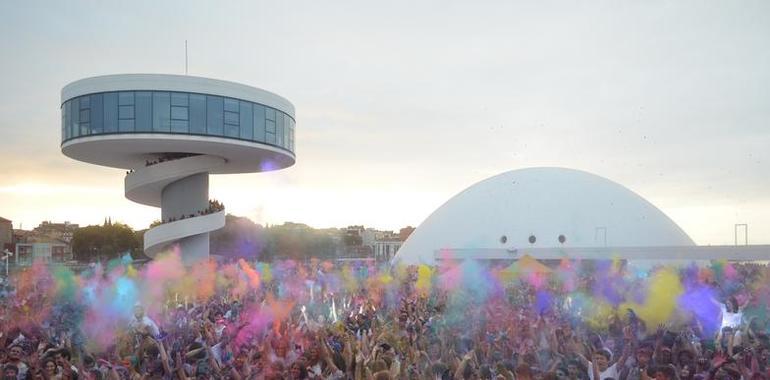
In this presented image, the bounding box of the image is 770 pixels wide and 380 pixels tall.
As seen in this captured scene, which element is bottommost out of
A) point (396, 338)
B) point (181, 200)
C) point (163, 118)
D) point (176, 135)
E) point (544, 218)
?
point (396, 338)

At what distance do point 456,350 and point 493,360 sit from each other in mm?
1152

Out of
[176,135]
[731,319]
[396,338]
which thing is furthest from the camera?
[176,135]

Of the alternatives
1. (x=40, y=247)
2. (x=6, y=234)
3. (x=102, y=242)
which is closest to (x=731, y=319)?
(x=102, y=242)

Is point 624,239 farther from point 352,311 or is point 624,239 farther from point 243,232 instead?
point 243,232

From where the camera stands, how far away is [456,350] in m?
10.9

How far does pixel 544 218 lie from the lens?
2062 inches

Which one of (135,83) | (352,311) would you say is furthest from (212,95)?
(352,311)

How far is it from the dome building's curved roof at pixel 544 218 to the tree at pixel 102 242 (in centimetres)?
4881

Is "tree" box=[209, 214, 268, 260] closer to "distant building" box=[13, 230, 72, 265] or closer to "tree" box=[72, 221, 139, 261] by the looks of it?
"tree" box=[72, 221, 139, 261]

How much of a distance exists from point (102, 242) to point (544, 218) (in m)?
64.7

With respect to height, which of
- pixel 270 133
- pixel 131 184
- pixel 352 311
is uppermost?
pixel 270 133

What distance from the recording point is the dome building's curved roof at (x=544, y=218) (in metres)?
51.2

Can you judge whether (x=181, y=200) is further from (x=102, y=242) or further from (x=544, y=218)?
(x=102, y=242)

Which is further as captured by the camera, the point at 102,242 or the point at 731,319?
the point at 102,242
